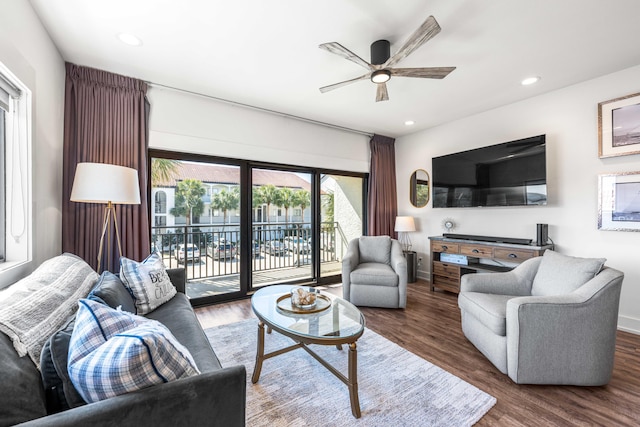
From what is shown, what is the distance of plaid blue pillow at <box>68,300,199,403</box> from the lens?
0.79 meters

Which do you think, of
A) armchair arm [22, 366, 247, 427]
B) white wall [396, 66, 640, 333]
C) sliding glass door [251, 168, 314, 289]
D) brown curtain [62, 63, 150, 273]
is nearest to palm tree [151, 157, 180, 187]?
brown curtain [62, 63, 150, 273]

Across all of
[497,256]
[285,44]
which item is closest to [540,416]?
[497,256]

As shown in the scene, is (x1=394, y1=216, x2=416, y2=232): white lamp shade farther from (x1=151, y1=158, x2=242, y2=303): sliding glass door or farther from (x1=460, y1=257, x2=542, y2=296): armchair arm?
(x1=151, y1=158, x2=242, y2=303): sliding glass door

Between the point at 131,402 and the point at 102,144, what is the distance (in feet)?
8.75

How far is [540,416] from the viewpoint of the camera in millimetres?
1520

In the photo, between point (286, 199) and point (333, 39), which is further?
point (286, 199)

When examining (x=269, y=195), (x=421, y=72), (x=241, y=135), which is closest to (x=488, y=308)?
(x=421, y=72)

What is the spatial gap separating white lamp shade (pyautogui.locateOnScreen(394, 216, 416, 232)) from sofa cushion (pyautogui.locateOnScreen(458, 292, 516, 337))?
2.01m

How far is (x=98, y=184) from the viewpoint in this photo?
2049 millimetres

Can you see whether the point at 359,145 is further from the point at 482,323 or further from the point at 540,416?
the point at 540,416

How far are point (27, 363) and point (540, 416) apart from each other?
2356 mm

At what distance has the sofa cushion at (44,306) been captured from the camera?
901 mm

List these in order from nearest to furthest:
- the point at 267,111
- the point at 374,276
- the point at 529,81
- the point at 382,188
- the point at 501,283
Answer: the point at 501,283, the point at 529,81, the point at 374,276, the point at 267,111, the point at 382,188

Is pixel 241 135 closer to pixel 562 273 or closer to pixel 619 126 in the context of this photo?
pixel 562 273
